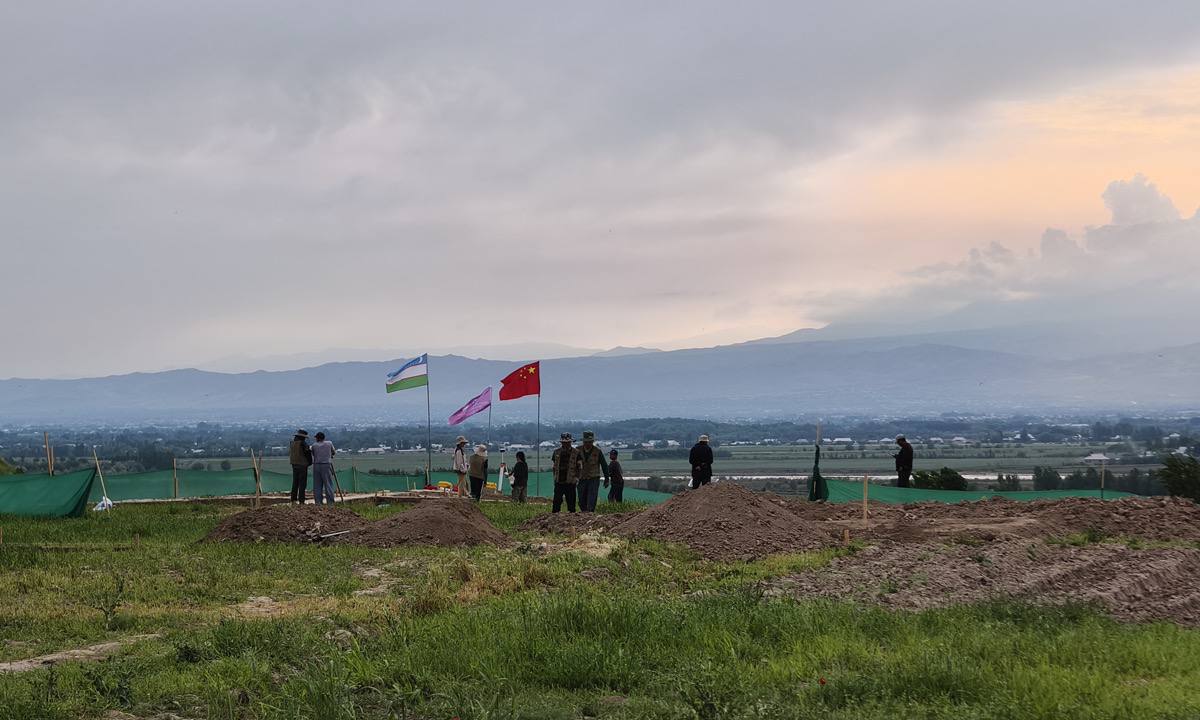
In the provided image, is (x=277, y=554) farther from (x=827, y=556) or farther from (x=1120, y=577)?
(x=1120, y=577)

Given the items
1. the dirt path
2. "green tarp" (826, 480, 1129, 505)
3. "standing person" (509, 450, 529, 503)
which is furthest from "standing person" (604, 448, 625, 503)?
the dirt path

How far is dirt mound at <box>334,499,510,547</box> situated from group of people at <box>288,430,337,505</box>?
5.48 meters

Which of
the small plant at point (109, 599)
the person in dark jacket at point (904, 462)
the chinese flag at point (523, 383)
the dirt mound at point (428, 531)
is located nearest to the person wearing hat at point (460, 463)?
the chinese flag at point (523, 383)

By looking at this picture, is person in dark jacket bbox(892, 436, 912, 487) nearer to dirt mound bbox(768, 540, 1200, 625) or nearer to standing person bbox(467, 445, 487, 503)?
standing person bbox(467, 445, 487, 503)

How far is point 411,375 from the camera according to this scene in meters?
41.8

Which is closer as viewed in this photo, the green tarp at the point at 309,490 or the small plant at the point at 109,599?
the small plant at the point at 109,599

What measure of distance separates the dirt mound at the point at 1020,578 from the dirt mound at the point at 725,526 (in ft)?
7.59

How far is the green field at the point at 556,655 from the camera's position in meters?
8.66

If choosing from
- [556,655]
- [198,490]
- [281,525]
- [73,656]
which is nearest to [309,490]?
[198,490]

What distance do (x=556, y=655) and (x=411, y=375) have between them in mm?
32304

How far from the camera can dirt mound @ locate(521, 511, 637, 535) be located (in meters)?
24.1

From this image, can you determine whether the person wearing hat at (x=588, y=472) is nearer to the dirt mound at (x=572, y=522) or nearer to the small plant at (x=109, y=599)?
the dirt mound at (x=572, y=522)

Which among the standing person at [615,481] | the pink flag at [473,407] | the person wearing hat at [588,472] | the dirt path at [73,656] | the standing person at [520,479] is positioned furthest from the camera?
the pink flag at [473,407]

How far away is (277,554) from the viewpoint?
19.7 metres
